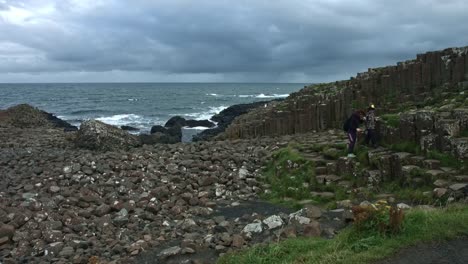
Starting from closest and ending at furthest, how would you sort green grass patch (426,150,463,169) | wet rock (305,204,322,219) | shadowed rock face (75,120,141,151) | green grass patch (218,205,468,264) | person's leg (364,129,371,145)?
1. green grass patch (218,205,468,264)
2. wet rock (305,204,322,219)
3. green grass patch (426,150,463,169)
4. person's leg (364,129,371,145)
5. shadowed rock face (75,120,141,151)

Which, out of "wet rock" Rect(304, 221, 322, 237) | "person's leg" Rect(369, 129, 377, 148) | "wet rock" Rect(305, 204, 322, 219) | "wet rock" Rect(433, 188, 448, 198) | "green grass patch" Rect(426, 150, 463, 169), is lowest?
"wet rock" Rect(305, 204, 322, 219)

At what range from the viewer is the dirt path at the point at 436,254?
638 centimetres

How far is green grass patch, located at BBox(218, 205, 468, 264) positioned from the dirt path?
4.7 inches

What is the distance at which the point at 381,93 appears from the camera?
2131 centimetres

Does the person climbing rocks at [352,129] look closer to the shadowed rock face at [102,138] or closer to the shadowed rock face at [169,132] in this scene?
the shadowed rock face at [102,138]

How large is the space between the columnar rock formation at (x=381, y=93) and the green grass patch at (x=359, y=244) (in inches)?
472

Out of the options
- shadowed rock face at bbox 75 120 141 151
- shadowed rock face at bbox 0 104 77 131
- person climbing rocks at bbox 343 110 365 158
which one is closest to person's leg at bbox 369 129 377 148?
person climbing rocks at bbox 343 110 365 158

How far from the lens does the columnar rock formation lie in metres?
19.0

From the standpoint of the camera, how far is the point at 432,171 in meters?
11.0

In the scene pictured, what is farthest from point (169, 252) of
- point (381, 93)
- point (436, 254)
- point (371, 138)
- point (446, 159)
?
point (381, 93)

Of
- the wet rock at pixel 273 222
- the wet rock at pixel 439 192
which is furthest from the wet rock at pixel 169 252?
the wet rock at pixel 439 192

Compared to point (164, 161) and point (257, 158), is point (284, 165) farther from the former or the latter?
point (164, 161)

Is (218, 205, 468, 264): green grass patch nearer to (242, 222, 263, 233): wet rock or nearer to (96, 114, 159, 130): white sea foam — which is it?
(242, 222, 263, 233): wet rock

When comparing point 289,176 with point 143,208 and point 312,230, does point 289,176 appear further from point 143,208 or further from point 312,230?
point 312,230
